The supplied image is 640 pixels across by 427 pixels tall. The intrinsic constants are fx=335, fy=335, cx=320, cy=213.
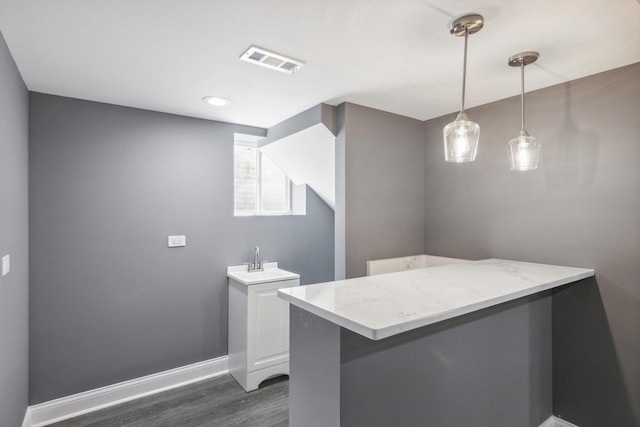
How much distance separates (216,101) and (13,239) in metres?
1.56

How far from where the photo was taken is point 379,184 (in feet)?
9.59

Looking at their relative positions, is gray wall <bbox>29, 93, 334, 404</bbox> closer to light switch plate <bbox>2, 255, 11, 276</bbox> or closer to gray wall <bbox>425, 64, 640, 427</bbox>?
light switch plate <bbox>2, 255, 11, 276</bbox>

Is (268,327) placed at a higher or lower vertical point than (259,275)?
lower

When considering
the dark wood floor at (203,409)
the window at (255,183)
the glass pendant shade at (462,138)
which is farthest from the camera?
the window at (255,183)

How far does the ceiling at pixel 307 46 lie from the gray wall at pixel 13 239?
208 mm

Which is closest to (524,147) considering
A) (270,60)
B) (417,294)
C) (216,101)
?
(417,294)

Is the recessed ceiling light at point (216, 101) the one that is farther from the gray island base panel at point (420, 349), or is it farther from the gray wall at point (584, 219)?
the gray wall at point (584, 219)

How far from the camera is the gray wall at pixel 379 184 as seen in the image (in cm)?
273

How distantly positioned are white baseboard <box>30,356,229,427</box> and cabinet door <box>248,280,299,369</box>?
0.51 meters

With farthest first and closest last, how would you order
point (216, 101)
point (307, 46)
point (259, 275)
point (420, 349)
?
1. point (259, 275)
2. point (216, 101)
3. point (307, 46)
4. point (420, 349)

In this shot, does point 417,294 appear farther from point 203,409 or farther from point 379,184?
point 203,409

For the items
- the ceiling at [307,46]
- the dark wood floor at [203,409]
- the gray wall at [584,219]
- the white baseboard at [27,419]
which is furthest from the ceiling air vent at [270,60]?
the white baseboard at [27,419]

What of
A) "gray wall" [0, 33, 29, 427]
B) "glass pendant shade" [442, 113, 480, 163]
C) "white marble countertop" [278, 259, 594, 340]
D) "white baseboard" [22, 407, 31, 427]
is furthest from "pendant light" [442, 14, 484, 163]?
"white baseboard" [22, 407, 31, 427]

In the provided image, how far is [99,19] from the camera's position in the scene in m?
1.52
